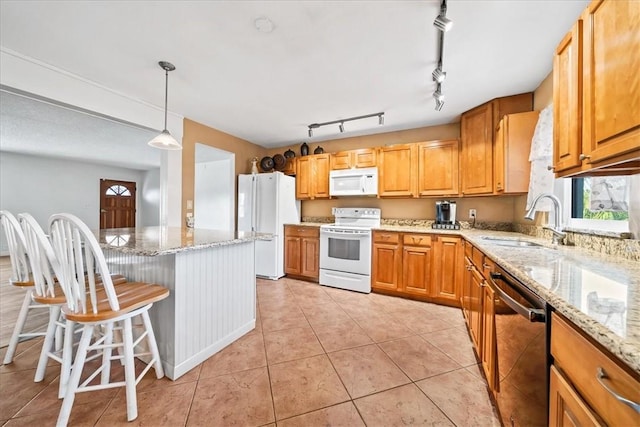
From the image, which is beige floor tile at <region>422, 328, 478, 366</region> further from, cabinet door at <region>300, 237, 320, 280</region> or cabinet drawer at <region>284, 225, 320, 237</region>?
cabinet drawer at <region>284, 225, 320, 237</region>

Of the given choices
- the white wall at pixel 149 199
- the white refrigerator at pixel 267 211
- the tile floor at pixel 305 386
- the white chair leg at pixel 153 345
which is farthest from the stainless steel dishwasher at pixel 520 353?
the white wall at pixel 149 199

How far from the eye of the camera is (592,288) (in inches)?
31.9

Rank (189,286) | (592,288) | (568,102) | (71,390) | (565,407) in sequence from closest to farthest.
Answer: (565,407) < (592,288) < (71,390) < (568,102) < (189,286)

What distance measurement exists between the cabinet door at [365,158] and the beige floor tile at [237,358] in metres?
2.71

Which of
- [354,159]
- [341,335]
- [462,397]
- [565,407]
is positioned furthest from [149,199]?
[565,407]

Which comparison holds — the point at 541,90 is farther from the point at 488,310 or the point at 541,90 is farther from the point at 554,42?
the point at 488,310

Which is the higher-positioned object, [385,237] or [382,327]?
[385,237]

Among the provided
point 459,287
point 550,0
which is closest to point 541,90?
point 550,0

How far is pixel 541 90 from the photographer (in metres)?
2.33

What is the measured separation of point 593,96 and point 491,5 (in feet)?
2.82

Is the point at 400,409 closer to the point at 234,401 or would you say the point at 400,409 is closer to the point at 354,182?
the point at 234,401

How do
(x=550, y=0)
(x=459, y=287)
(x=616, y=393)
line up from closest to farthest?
1. (x=616, y=393)
2. (x=550, y=0)
3. (x=459, y=287)

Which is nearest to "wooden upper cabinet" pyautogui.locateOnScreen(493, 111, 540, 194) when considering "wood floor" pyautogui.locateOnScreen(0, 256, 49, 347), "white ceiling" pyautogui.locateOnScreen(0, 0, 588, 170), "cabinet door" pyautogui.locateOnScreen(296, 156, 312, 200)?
"white ceiling" pyautogui.locateOnScreen(0, 0, 588, 170)

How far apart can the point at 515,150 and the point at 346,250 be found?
7.19 feet
